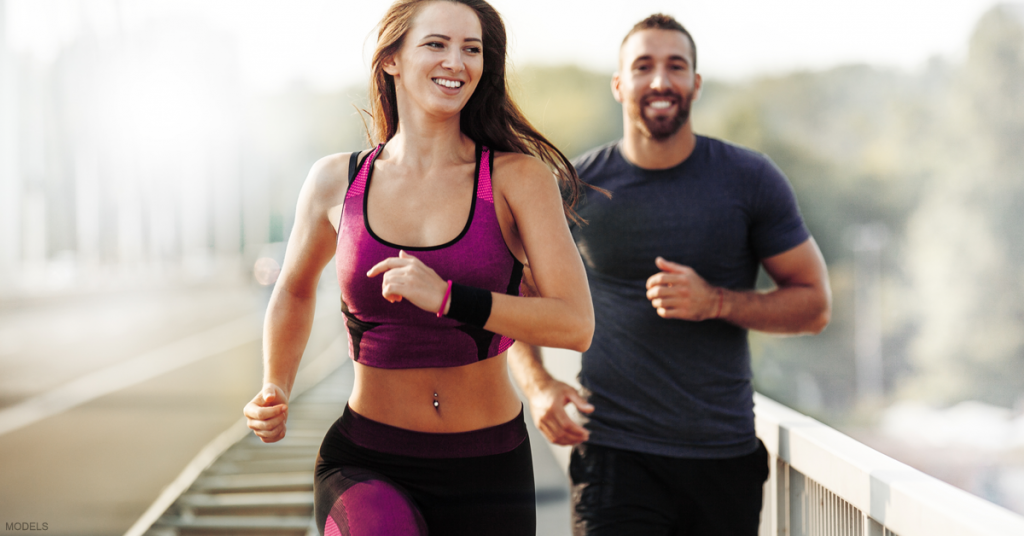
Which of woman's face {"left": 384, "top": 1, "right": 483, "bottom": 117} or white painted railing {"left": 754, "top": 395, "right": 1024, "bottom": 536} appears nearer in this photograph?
white painted railing {"left": 754, "top": 395, "right": 1024, "bottom": 536}

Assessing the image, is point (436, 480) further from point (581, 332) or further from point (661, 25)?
point (661, 25)

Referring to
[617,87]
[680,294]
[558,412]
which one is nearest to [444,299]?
[558,412]

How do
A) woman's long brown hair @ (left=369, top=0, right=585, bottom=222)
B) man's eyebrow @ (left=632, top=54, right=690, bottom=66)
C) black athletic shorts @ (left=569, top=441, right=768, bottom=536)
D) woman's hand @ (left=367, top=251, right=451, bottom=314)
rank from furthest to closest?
man's eyebrow @ (left=632, top=54, right=690, bottom=66), black athletic shorts @ (left=569, top=441, right=768, bottom=536), woman's long brown hair @ (left=369, top=0, right=585, bottom=222), woman's hand @ (left=367, top=251, right=451, bottom=314)

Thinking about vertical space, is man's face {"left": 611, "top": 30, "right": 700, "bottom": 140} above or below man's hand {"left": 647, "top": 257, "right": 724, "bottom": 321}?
above

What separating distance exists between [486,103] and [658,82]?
0.90 m

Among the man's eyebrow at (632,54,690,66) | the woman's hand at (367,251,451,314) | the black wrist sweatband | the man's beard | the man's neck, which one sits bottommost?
the black wrist sweatband

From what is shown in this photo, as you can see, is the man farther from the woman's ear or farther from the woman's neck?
the woman's ear

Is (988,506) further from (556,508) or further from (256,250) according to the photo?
(256,250)

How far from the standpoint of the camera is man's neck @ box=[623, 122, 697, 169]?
3.37 meters

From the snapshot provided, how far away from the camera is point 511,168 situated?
242cm

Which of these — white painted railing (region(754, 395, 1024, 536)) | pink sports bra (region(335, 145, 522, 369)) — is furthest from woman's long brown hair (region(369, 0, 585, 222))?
white painted railing (region(754, 395, 1024, 536))

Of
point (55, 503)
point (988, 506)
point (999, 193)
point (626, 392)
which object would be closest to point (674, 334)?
point (626, 392)

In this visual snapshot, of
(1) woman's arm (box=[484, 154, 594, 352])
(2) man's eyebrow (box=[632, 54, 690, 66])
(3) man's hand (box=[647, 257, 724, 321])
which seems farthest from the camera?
(2) man's eyebrow (box=[632, 54, 690, 66])

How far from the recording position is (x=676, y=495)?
3176mm
